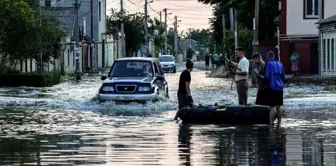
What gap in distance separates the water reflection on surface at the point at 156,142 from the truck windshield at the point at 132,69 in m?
4.90

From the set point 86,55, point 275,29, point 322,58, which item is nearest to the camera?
point 322,58

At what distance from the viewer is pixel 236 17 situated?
70.7m

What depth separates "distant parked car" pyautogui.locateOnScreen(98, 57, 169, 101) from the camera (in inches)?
1035

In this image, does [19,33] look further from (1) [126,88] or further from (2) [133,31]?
(2) [133,31]

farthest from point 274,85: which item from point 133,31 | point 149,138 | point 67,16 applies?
point 133,31

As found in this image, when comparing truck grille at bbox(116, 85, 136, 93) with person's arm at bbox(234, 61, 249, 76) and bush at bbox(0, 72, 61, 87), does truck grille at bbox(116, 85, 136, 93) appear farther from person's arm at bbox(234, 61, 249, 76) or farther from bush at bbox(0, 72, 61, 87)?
bush at bbox(0, 72, 61, 87)

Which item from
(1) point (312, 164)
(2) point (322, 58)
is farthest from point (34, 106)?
(2) point (322, 58)

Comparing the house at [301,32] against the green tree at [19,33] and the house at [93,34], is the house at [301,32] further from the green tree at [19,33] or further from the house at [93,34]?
the house at [93,34]

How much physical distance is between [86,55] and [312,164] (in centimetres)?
7224

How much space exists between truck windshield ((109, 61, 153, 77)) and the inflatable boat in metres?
6.90

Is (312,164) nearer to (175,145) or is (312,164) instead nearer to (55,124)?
(175,145)

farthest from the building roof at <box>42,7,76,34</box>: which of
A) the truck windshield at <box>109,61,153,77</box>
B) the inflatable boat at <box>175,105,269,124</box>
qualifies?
the inflatable boat at <box>175,105,269,124</box>

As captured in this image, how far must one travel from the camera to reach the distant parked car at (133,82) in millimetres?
26297

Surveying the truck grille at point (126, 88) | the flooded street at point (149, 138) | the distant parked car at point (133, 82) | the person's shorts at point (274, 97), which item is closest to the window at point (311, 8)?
the distant parked car at point (133, 82)
